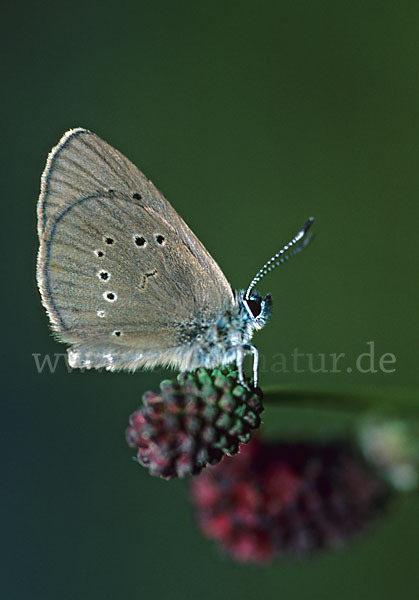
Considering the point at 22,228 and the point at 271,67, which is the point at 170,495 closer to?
the point at 22,228

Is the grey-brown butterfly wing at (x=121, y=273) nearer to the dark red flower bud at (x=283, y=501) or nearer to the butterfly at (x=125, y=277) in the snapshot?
the butterfly at (x=125, y=277)

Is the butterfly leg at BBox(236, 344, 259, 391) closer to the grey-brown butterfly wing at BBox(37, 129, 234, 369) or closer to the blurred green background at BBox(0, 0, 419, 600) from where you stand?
the grey-brown butterfly wing at BBox(37, 129, 234, 369)

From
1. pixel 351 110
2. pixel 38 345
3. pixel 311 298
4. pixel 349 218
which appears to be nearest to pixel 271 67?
pixel 351 110

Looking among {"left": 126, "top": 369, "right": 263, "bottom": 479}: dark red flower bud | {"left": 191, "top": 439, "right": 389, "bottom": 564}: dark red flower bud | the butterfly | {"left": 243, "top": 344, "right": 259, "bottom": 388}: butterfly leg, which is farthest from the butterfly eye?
{"left": 126, "top": 369, "right": 263, "bottom": 479}: dark red flower bud

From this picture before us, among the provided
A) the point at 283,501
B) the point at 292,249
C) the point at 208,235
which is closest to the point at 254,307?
the point at 292,249

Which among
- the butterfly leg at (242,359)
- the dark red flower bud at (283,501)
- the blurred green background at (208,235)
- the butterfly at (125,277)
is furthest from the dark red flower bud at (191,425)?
the blurred green background at (208,235)
